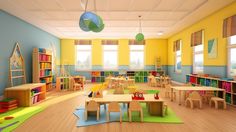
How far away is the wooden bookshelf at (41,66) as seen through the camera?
794cm

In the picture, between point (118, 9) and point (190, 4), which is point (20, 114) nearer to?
point (118, 9)

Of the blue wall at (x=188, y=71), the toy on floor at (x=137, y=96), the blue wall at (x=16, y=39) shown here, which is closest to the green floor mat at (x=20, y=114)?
the blue wall at (x=16, y=39)

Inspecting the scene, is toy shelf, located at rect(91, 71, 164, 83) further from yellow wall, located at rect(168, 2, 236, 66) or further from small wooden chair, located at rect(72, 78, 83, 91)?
yellow wall, located at rect(168, 2, 236, 66)

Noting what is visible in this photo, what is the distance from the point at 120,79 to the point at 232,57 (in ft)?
17.8

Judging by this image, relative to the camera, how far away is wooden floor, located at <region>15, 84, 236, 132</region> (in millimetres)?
3758

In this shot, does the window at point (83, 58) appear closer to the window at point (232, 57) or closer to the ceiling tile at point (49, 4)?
the ceiling tile at point (49, 4)

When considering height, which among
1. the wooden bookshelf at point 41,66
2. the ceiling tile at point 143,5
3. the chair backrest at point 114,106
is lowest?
the chair backrest at point 114,106

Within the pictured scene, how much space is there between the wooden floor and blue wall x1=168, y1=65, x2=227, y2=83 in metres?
1.71

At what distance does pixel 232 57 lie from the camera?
6031mm

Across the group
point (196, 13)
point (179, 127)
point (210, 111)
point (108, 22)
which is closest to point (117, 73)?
point (108, 22)

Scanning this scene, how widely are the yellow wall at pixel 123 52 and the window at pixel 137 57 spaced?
1.11 ft

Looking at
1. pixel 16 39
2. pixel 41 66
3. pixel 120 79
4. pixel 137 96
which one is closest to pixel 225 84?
pixel 137 96

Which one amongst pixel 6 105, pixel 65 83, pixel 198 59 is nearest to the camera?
pixel 6 105

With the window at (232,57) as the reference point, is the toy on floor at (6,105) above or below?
below
